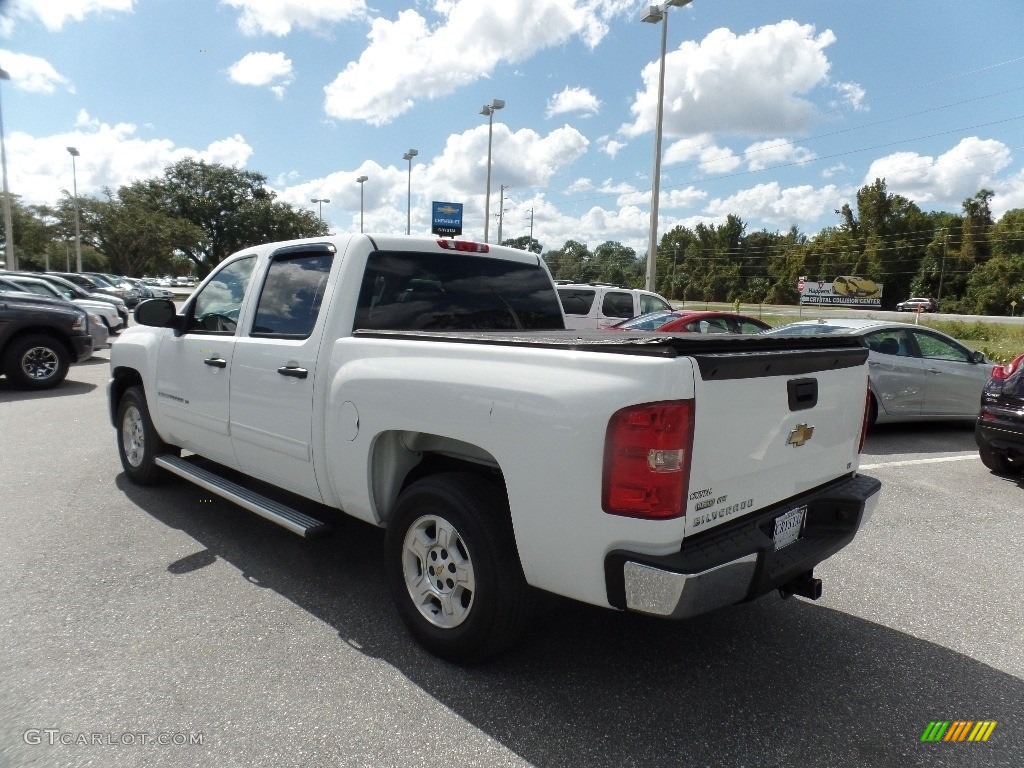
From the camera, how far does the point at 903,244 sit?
3088 inches

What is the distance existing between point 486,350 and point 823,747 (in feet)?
6.33

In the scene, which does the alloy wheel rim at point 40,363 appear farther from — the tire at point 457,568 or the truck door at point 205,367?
the tire at point 457,568

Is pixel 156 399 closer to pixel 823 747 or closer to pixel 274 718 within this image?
pixel 274 718

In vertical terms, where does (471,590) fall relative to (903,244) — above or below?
below

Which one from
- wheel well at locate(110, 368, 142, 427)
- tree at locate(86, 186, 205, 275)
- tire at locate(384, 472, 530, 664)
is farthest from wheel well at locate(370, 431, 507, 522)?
tree at locate(86, 186, 205, 275)

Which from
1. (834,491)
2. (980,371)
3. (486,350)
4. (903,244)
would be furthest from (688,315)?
(903,244)

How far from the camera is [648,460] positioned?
7.53ft

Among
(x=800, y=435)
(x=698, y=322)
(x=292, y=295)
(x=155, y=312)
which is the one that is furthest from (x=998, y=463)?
(x=155, y=312)

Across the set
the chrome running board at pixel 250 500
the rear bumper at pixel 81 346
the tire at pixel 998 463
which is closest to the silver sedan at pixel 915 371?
the tire at pixel 998 463

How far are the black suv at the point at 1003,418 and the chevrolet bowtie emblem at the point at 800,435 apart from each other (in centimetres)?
445

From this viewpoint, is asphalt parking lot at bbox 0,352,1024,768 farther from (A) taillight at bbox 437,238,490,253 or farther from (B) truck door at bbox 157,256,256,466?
(A) taillight at bbox 437,238,490,253

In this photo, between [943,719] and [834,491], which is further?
[834,491]

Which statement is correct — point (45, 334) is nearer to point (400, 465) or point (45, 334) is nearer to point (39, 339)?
point (39, 339)

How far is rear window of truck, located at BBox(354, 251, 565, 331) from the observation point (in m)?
3.66
